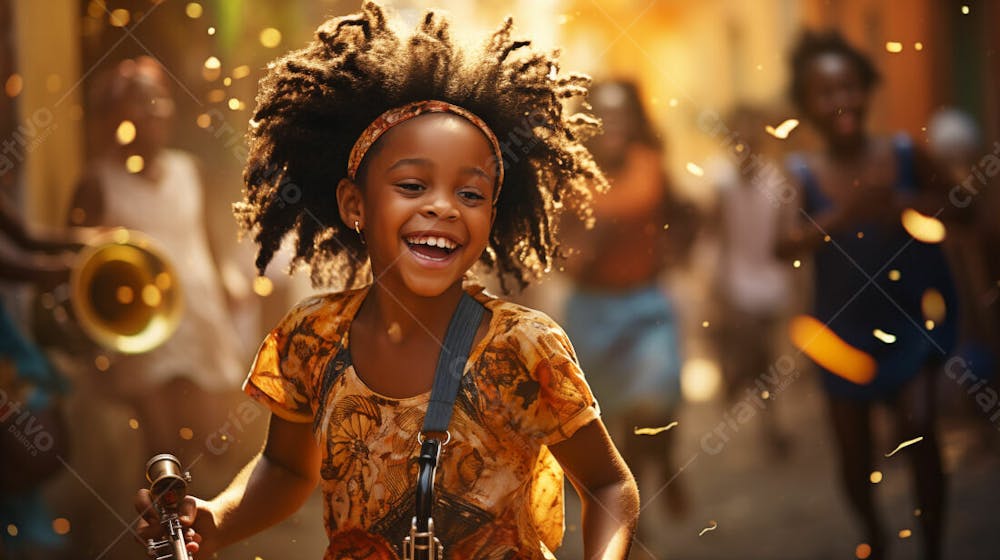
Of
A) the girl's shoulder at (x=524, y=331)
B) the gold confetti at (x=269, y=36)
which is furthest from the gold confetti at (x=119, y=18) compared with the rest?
the girl's shoulder at (x=524, y=331)

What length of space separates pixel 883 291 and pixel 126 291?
306 centimetres

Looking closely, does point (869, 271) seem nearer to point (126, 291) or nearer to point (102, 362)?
point (126, 291)

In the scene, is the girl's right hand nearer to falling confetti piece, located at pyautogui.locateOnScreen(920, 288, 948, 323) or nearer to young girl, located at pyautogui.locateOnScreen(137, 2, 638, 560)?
young girl, located at pyautogui.locateOnScreen(137, 2, 638, 560)

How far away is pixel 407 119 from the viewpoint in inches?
100.0

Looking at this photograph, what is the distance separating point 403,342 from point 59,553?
3.71 meters

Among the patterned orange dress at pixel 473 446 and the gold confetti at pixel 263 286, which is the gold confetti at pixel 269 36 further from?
the patterned orange dress at pixel 473 446

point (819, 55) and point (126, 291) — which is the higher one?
point (819, 55)

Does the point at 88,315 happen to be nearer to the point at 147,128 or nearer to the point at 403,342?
the point at 147,128

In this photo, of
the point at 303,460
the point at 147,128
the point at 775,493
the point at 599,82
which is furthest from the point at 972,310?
the point at 303,460

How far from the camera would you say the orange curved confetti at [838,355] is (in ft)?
15.9

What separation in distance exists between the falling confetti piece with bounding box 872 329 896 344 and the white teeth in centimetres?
308

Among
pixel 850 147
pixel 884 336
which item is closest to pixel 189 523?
pixel 884 336

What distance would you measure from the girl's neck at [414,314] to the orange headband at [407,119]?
24cm

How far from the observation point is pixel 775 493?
6.82 meters
